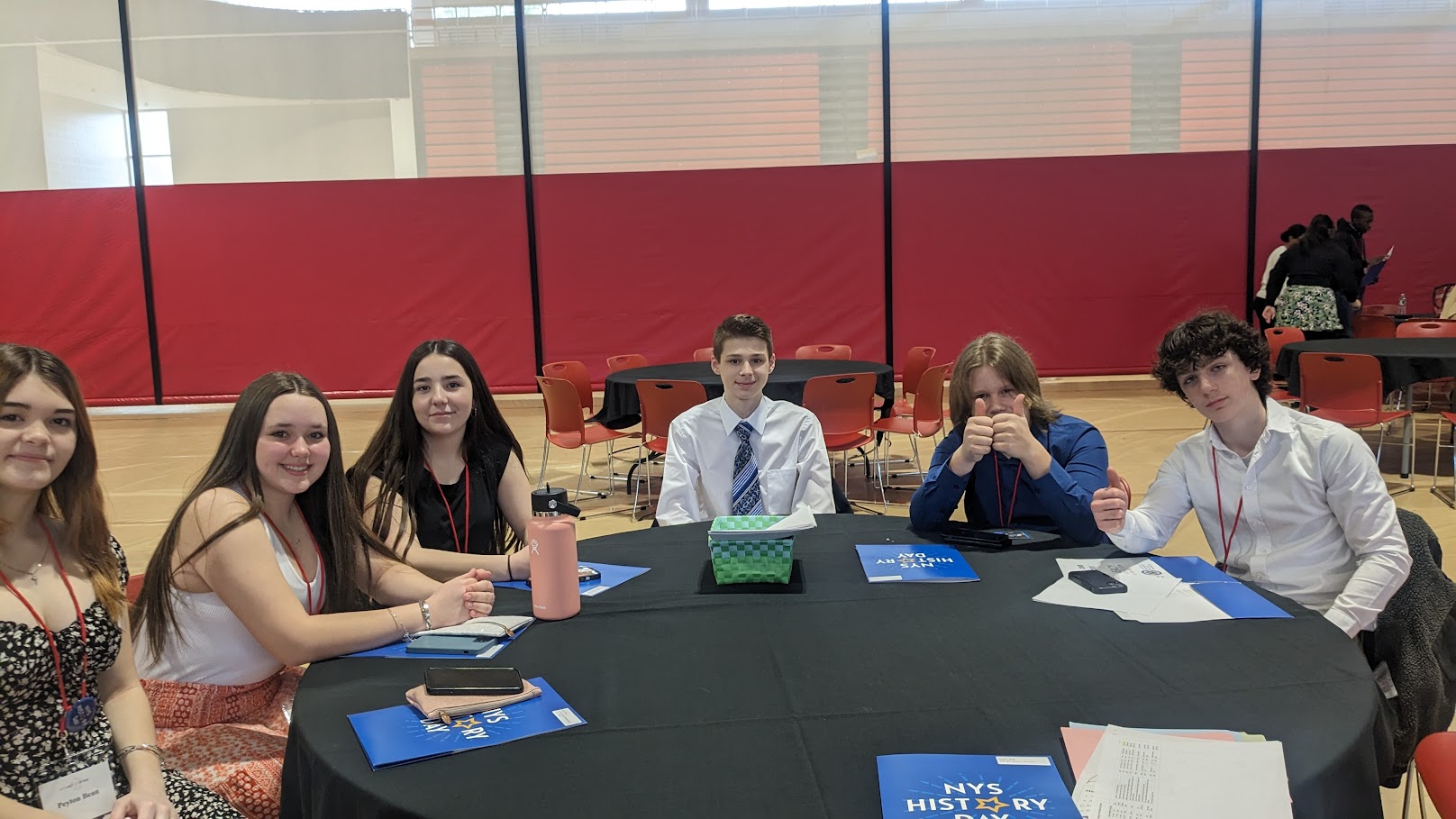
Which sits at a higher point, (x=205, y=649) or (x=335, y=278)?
(x=335, y=278)

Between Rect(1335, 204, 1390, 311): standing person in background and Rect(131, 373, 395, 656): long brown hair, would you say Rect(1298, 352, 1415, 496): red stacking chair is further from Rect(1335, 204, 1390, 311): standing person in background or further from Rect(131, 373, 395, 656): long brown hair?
Rect(131, 373, 395, 656): long brown hair

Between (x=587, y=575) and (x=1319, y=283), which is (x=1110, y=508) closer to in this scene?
(x=587, y=575)

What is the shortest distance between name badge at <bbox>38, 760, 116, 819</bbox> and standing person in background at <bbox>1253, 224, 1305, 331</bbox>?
8.27 meters

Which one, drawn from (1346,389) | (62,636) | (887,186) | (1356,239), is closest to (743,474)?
(62,636)

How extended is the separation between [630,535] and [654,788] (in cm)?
121

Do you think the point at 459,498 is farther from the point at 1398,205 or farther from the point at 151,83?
the point at 1398,205

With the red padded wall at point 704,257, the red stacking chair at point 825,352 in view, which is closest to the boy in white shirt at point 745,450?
the red stacking chair at point 825,352

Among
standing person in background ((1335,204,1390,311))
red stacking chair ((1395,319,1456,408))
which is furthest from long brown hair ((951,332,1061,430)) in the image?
standing person in background ((1335,204,1390,311))

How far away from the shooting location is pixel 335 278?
8.95 m

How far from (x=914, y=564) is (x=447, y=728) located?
1.05m

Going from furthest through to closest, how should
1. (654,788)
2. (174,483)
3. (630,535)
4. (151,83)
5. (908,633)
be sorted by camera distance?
(151,83) → (174,483) → (630,535) → (908,633) → (654,788)

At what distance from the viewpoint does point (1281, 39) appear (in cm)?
877

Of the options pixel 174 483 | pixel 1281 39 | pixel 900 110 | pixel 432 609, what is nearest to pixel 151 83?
pixel 174 483

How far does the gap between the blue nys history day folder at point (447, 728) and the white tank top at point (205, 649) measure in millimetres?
575
